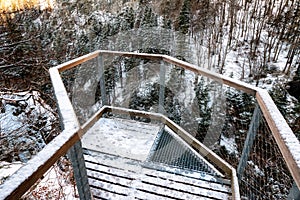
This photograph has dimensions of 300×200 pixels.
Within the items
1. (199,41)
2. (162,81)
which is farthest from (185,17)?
(162,81)

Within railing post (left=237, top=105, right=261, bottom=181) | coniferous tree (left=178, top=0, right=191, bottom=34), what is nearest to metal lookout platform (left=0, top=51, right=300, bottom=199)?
railing post (left=237, top=105, right=261, bottom=181)

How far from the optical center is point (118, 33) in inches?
603

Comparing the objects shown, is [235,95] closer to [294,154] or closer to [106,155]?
[106,155]

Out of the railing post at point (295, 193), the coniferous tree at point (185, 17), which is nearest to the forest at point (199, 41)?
the coniferous tree at point (185, 17)

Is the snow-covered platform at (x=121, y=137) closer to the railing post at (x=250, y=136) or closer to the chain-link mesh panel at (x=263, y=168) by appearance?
the railing post at (x=250, y=136)

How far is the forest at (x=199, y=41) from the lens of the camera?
5.74 m

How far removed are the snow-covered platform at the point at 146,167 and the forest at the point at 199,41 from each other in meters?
2.96

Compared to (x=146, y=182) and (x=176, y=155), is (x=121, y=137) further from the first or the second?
(x=146, y=182)

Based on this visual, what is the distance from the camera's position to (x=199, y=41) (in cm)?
1213

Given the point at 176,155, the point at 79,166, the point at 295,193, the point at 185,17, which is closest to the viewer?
the point at 295,193

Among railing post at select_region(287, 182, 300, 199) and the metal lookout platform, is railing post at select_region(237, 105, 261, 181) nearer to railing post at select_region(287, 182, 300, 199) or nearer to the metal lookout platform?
the metal lookout platform

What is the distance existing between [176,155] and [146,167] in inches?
18.2

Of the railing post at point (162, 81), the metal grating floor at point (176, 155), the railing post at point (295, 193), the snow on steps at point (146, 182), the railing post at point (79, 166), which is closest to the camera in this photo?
the railing post at point (295, 193)

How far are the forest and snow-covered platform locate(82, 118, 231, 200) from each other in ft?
9.70
